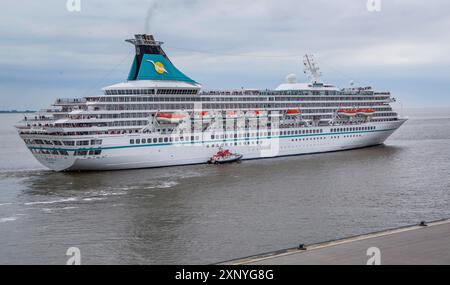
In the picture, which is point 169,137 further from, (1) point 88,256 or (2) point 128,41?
(1) point 88,256

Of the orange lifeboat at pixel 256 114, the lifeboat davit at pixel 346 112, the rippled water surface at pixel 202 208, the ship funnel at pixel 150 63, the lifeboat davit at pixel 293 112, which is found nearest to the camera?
the rippled water surface at pixel 202 208

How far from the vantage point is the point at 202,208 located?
100 ft

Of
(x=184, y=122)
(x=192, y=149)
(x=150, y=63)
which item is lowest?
(x=192, y=149)

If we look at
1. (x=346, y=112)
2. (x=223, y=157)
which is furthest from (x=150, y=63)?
(x=346, y=112)

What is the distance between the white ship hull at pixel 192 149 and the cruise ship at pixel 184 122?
9 centimetres

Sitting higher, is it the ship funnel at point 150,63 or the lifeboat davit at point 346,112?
the ship funnel at point 150,63

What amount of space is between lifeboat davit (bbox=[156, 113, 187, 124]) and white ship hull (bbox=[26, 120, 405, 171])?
7.37 ft

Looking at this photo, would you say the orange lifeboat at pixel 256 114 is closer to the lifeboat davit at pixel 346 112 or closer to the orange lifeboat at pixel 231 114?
the orange lifeboat at pixel 231 114

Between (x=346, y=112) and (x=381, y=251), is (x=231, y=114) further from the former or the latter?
(x=381, y=251)

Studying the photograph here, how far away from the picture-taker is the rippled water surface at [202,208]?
888 inches

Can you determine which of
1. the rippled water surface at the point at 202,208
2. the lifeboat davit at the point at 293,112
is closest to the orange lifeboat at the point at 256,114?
the lifeboat davit at the point at 293,112

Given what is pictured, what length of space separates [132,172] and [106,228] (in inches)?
800

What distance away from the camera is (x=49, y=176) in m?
Result: 44.1

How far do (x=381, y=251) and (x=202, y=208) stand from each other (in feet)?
48.2
